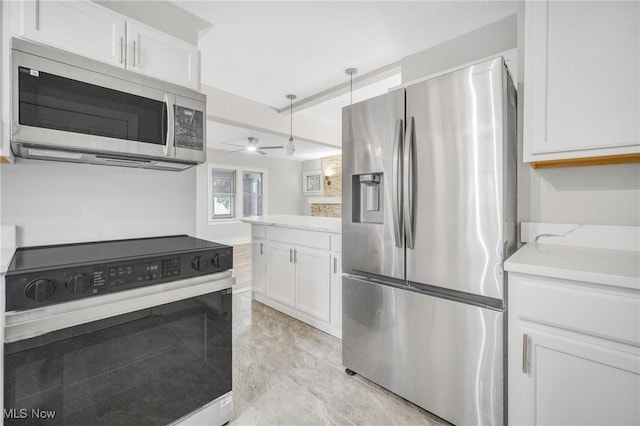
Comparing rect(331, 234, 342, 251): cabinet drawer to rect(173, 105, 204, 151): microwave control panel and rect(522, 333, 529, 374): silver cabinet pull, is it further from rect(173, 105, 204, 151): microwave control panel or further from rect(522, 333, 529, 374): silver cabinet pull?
rect(522, 333, 529, 374): silver cabinet pull

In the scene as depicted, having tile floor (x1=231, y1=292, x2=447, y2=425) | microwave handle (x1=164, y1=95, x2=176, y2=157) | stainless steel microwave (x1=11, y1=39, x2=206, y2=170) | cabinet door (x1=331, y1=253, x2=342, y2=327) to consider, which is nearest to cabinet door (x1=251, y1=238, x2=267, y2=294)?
tile floor (x1=231, y1=292, x2=447, y2=425)

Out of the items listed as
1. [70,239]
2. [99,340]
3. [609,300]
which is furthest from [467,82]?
[70,239]

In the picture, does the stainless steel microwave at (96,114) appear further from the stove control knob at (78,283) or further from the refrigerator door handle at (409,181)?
the refrigerator door handle at (409,181)

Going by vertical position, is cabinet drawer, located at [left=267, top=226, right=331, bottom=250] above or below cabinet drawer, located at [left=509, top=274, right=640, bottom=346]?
above

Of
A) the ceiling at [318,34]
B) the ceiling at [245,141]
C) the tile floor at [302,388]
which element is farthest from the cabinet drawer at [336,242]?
the ceiling at [245,141]

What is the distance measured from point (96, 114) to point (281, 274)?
82.9 inches

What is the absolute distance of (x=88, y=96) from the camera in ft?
4.38

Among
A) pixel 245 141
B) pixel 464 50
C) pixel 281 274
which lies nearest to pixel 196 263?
pixel 281 274

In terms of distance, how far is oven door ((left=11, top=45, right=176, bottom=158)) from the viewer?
1180 mm

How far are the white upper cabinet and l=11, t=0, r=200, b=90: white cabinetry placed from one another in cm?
180

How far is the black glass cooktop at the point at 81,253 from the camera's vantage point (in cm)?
107

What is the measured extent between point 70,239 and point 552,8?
8.64 feet

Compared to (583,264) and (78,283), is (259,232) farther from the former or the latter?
(583,264)

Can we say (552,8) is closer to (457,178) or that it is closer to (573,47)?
(573,47)
